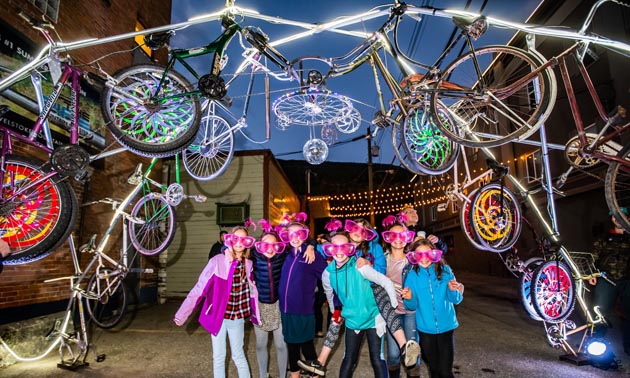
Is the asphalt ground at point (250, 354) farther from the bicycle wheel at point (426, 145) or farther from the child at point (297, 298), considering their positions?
the bicycle wheel at point (426, 145)

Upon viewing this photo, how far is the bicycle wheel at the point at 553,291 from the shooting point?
4977mm

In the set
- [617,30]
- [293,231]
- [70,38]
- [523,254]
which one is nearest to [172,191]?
[293,231]

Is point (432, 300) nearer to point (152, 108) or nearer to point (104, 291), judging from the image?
point (152, 108)

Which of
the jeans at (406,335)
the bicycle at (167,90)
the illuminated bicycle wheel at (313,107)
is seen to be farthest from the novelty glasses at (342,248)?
the illuminated bicycle wheel at (313,107)

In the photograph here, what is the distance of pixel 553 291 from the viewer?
520 centimetres

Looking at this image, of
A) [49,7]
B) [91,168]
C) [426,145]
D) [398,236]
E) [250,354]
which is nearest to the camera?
[398,236]

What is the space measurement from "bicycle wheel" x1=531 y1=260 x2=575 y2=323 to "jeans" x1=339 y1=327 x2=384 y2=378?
2.68 metres

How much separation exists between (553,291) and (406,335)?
275 centimetres

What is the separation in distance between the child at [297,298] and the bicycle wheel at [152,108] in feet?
5.82

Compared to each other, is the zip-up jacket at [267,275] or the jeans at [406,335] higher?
the zip-up jacket at [267,275]

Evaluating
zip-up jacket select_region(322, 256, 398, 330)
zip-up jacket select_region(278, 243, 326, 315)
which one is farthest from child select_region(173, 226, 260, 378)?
zip-up jacket select_region(322, 256, 398, 330)

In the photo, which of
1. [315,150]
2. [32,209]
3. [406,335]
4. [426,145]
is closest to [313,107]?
[315,150]

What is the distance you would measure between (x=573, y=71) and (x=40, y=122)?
14.2 metres

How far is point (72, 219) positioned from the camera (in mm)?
3760
